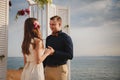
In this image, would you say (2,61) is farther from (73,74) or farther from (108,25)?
(73,74)

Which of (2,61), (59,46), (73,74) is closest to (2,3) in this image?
(2,61)

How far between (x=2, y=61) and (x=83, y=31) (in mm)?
7478

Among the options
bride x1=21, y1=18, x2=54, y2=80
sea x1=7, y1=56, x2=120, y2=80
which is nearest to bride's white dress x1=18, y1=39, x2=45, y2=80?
bride x1=21, y1=18, x2=54, y2=80

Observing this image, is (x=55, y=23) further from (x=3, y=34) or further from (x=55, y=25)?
(x=3, y=34)

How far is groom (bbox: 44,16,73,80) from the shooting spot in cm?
353

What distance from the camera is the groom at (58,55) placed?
353 centimetres

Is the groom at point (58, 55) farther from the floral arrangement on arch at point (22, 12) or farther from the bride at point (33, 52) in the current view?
the floral arrangement on arch at point (22, 12)

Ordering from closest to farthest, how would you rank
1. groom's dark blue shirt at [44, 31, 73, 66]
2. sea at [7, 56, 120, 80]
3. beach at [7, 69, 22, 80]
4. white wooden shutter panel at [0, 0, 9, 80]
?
1. groom's dark blue shirt at [44, 31, 73, 66]
2. white wooden shutter panel at [0, 0, 9, 80]
3. beach at [7, 69, 22, 80]
4. sea at [7, 56, 120, 80]

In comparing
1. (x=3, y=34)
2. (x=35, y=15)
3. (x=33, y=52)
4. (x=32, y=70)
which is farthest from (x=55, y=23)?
(x=35, y=15)

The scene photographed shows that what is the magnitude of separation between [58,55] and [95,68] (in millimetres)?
9849

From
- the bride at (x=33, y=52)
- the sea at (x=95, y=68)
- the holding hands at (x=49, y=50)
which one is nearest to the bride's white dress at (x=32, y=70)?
the bride at (x=33, y=52)

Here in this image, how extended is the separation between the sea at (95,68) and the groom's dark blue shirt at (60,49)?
7.87 metres

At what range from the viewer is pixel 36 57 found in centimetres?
332

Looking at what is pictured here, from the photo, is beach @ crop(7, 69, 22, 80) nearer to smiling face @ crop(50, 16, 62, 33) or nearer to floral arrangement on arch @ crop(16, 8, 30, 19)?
floral arrangement on arch @ crop(16, 8, 30, 19)
